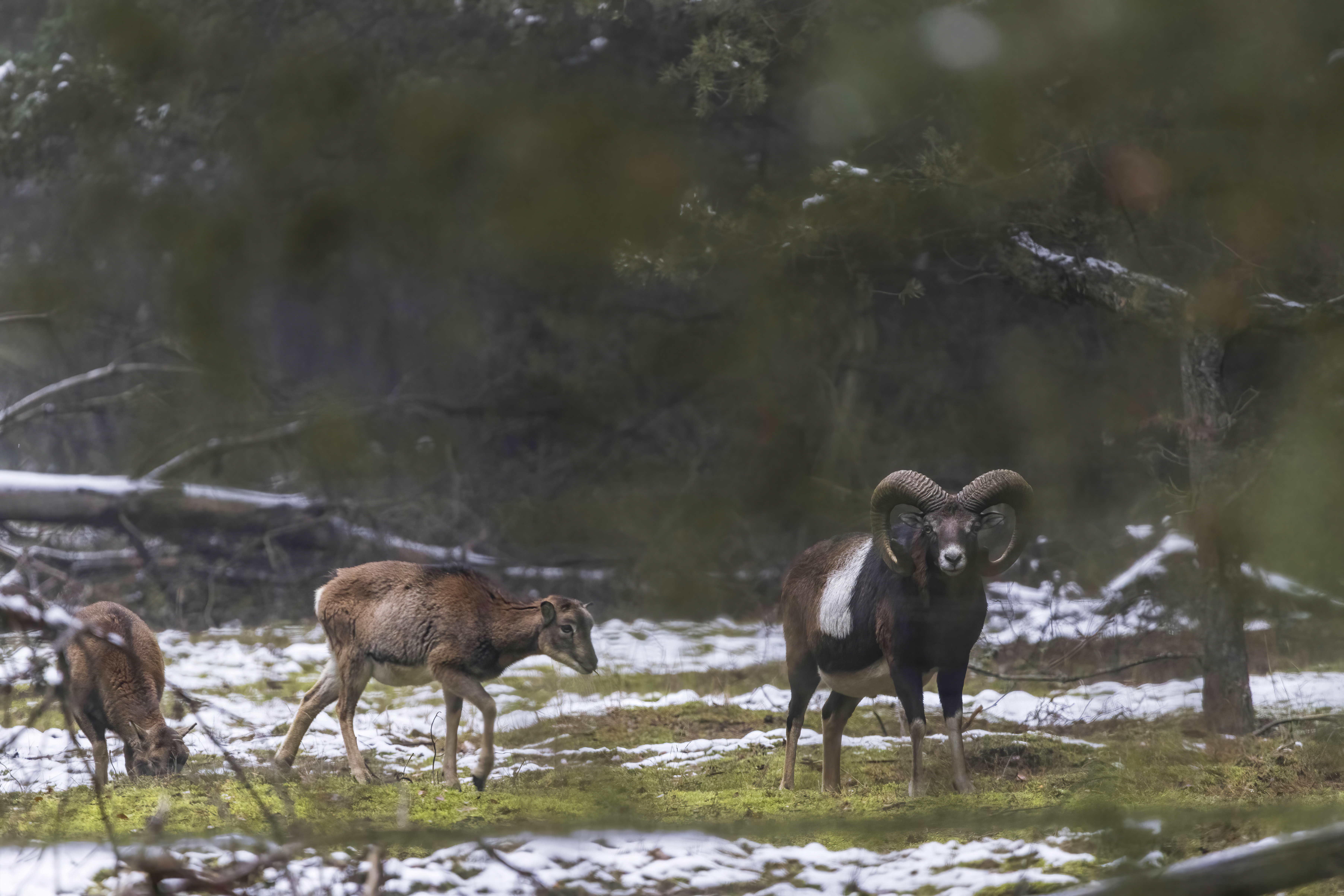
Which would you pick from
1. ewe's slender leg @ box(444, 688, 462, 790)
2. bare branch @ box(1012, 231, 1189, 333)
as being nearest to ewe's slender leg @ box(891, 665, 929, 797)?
ewe's slender leg @ box(444, 688, 462, 790)

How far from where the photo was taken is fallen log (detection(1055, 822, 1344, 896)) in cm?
154

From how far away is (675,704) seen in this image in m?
4.28

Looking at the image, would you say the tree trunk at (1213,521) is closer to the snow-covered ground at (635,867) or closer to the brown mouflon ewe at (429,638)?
the snow-covered ground at (635,867)

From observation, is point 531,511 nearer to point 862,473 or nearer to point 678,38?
point 862,473

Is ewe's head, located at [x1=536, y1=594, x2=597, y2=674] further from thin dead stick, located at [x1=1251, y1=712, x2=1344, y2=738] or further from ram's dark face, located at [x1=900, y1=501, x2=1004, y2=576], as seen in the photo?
thin dead stick, located at [x1=1251, y1=712, x2=1344, y2=738]

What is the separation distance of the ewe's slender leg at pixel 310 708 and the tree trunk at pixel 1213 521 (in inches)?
116

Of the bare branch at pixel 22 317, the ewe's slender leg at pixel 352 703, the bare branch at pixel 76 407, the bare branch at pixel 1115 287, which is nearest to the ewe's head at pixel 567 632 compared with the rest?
the ewe's slender leg at pixel 352 703

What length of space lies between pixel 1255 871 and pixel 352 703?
248 centimetres

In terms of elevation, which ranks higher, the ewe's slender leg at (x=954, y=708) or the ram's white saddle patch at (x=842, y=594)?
the ram's white saddle patch at (x=842, y=594)

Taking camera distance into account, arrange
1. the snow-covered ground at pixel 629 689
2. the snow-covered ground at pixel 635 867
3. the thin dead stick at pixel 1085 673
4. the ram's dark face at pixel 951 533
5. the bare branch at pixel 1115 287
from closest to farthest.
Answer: the snow-covered ground at pixel 635 867
the ram's dark face at pixel 951 533
the snow-covered ground at pixel 629 689
the thin dead stick at pixel 1085 673
the bare branch at pixel 1115 287

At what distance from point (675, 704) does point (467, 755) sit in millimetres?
919

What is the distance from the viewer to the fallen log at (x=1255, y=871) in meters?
1.54

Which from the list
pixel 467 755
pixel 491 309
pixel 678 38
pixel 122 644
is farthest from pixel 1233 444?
pixel 491 309

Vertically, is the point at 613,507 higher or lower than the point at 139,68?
lower
